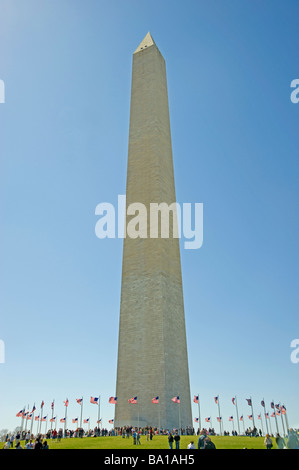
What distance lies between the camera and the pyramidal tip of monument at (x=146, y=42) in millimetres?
47138

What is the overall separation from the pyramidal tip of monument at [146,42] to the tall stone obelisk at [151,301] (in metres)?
5.73

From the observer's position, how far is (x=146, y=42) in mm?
48156

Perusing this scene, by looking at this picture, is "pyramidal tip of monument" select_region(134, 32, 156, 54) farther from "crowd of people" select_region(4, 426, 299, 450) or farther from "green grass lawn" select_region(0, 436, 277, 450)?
"green grass lawn" select_region(0, 436, 277, 450)

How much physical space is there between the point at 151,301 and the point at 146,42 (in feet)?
105

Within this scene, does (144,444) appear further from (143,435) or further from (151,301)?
(151,301)

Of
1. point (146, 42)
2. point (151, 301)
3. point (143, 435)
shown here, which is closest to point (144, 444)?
point (143, 435)

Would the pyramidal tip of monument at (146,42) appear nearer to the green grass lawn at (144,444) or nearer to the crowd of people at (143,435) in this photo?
the crowd of people at (143,435)


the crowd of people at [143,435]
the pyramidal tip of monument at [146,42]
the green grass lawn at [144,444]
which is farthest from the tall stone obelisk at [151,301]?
the green grass lawn at [144,444]

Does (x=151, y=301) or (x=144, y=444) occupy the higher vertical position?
(x=151, y=301)

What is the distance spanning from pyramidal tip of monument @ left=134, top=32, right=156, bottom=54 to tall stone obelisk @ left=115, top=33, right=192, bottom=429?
5726 mm

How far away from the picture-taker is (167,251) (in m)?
35.8
